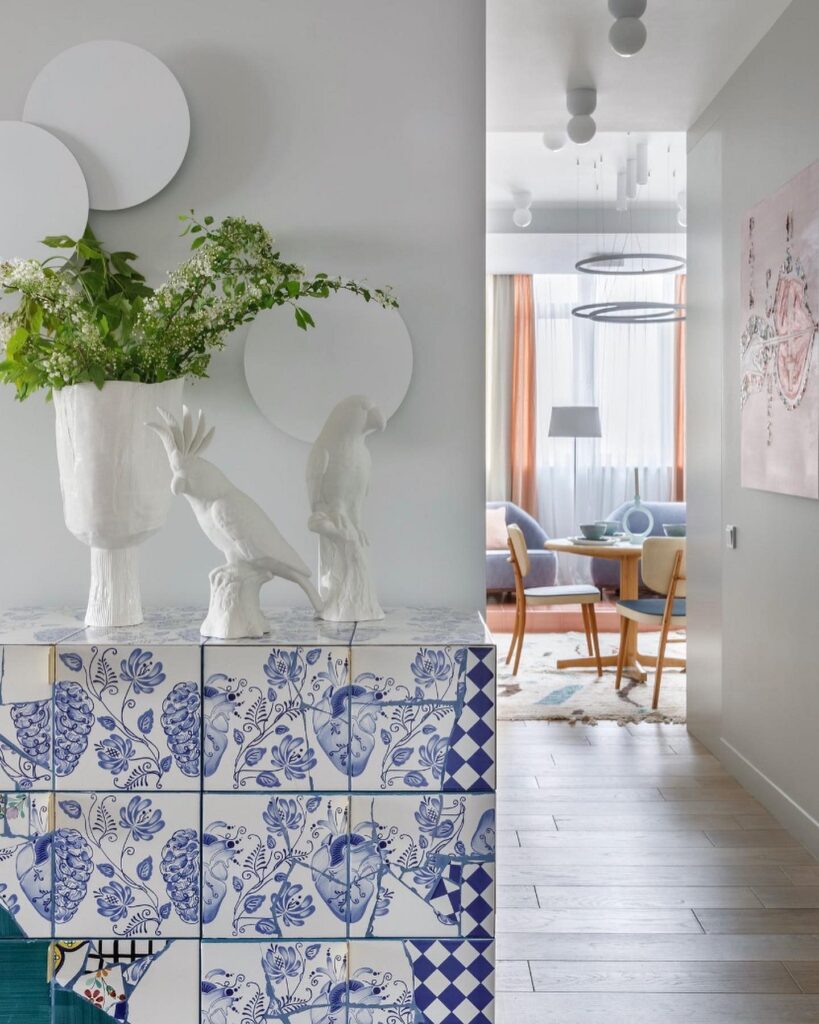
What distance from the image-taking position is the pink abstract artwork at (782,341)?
302 centimetres

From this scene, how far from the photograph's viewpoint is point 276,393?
1.92 m

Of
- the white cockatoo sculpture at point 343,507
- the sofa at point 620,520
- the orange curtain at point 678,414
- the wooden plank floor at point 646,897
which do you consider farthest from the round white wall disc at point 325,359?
the orange curtain at point 678,414

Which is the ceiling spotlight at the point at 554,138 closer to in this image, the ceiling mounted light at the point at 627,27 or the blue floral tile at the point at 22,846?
the ceiling mounted light at the point at 627,27

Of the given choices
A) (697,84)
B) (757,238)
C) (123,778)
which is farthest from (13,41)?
(697,84)

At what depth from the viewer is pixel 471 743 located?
5.13ft

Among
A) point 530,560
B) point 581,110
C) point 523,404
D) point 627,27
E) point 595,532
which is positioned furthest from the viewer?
point 523,404

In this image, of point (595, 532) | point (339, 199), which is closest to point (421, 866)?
point (339, 199)

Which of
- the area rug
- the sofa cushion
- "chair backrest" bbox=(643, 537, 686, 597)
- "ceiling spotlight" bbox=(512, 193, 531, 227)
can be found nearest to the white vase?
the area rug

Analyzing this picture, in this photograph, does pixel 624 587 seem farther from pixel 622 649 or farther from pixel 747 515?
pixel 747 515

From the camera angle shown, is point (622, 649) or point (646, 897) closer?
point (646, 897)

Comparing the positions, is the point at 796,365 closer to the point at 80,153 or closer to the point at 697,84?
the point at 697,84

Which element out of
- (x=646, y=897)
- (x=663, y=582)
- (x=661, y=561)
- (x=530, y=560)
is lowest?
(x=646, y=897)

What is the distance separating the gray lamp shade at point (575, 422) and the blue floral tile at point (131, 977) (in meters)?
5.98

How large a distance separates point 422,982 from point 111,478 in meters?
0.98
